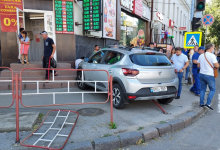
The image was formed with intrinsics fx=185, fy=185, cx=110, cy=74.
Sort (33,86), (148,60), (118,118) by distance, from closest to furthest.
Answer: (118,118) → (148,60) → (33,86)

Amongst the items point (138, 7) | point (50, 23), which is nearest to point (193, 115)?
point (50, 23)

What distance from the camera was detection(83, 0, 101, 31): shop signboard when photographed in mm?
9492

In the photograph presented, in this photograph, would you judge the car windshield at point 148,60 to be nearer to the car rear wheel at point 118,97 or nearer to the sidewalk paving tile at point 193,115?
the car rear wheel at point 118,97

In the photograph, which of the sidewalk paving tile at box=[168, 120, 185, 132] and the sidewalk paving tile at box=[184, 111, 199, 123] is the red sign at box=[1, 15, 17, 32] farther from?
the sidewalk paving tile at box=[184, 111, 199, 123]

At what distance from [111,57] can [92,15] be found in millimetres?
4897

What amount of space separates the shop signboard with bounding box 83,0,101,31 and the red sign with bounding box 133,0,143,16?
6054mm

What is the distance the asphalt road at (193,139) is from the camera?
11.4ft

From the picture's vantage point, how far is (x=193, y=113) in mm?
5004

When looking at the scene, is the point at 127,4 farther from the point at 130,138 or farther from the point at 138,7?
the point at 130,138

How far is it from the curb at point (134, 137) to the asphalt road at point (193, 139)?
103mm

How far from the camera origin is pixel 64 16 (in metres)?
9.19

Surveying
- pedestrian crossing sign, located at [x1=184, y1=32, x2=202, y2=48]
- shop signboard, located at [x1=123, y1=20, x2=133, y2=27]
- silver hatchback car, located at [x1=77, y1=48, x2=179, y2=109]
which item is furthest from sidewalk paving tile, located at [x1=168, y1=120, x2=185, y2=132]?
shop signboard, located at [x1=123, y1=20, x2=133, y2=27]

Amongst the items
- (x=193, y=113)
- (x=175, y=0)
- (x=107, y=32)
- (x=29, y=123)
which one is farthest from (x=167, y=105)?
(x=175, y=0)

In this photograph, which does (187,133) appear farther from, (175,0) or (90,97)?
(175,0)
